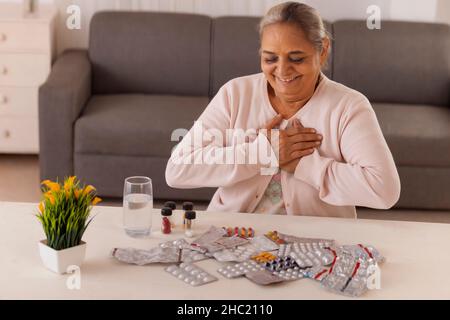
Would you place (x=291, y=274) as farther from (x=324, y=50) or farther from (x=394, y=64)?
(x=394, y=64)

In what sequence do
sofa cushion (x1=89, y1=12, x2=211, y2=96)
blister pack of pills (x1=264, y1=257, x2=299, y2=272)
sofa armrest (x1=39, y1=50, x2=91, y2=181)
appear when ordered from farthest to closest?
sofa cushion (x1=89, y1=12, x2=211, y2=96) < sofa armrest (x1=39, y1=50, x2=91, y2=181) < blister pack of pills (x1=264, y1=257, x2=299, y2=272)

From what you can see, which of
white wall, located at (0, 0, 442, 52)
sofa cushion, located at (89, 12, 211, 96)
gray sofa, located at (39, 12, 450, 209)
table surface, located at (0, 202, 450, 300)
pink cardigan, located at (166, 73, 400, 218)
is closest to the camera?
table surface, located at (0, 202, 450, 300)

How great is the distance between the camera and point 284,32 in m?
2.19

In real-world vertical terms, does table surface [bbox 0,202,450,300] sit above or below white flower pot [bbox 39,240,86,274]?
below

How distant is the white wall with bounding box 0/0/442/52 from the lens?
460 cm

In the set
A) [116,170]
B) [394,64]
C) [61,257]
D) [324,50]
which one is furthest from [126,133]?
[61,257]

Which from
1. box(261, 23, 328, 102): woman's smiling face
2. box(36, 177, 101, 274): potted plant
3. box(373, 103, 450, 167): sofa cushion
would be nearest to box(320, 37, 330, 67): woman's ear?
box(261, 23, 328, 102): woman's smiling face

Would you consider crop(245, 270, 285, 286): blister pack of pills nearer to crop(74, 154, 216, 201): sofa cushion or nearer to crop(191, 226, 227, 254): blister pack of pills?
crop(191, 226, 227, 254): blister pack of pills

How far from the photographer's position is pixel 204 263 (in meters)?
1.87

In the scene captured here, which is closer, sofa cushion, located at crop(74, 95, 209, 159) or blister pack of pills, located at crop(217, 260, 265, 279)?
blister pack of pills, located at crop(217, 260, 265, 279)

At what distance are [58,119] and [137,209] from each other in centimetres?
184

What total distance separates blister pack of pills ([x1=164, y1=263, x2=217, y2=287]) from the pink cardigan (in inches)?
18.4

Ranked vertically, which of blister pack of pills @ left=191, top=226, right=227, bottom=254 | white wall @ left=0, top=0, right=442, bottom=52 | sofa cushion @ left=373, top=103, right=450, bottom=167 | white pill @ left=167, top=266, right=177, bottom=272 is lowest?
sofa cushion @ left=373, top=103, right=450, bottom=167

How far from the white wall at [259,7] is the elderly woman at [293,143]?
239 cm
